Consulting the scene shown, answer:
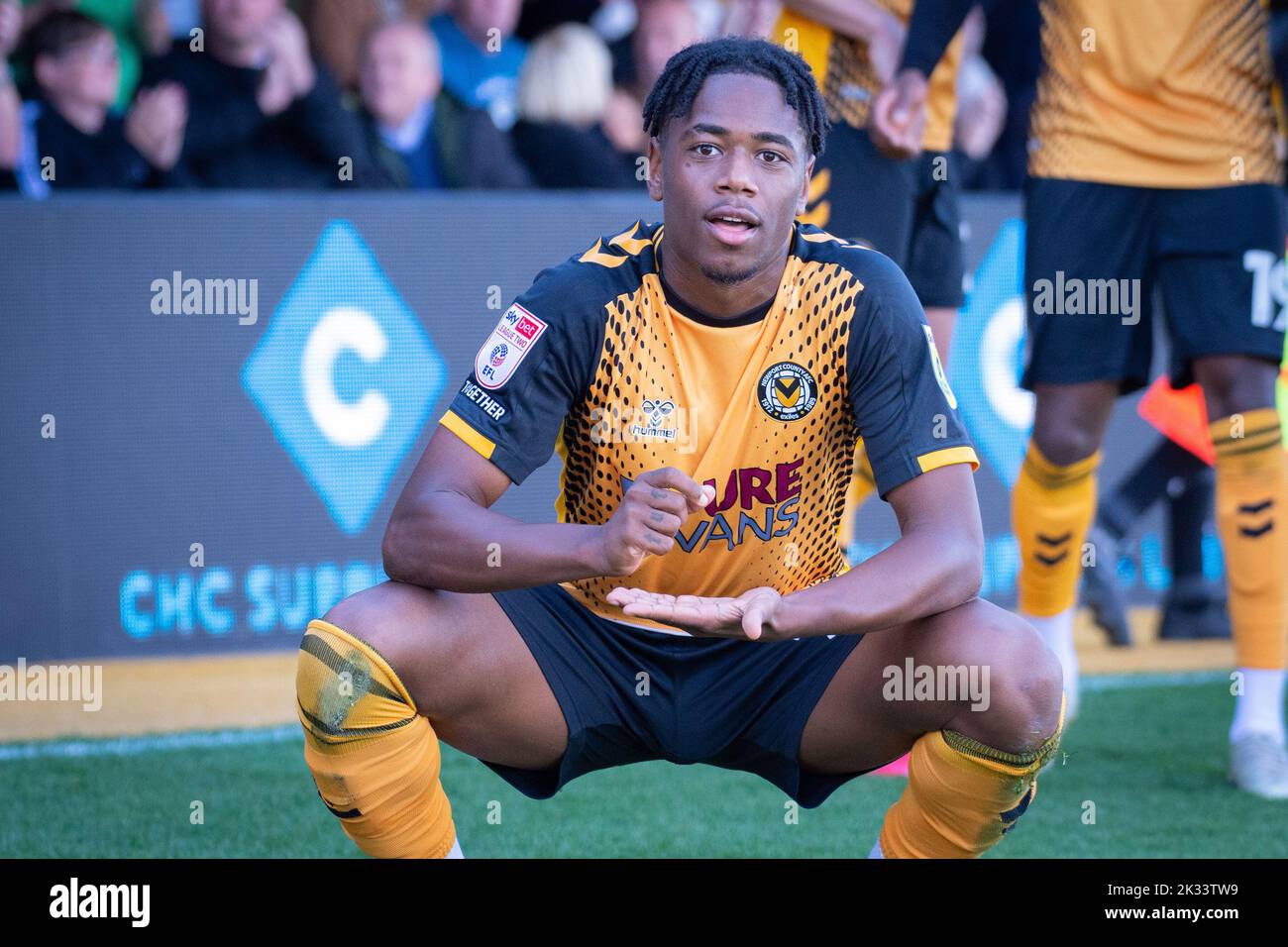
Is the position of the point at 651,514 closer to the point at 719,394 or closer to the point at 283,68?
the point at 719,394

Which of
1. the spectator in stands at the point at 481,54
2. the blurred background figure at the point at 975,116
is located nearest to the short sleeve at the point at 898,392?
the spectator in stands at the point at 481,54

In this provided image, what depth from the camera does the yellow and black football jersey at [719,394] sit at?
2857mm

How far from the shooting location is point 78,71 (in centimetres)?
600

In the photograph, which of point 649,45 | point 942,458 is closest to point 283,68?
point 649,45

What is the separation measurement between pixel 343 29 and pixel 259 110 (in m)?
0.68

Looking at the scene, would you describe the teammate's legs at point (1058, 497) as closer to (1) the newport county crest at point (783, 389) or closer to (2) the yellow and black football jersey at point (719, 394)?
(2) the yellow and black football jersey at point (719, 394)

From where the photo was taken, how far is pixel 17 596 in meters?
5.42

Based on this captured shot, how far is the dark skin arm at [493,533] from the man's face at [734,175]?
0.47m

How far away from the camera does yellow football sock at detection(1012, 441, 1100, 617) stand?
15.1 feet

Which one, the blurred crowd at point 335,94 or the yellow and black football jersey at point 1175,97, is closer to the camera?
the yellow and black football jersey at point 1175,97

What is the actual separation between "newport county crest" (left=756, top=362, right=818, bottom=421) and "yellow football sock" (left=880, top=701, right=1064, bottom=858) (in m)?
0.60

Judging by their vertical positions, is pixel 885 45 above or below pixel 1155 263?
above

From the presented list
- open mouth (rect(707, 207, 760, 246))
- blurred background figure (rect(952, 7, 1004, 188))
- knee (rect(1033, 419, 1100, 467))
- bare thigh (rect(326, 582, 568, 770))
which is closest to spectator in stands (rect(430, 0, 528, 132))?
blurred background figure (rect(952, 7, 1004, 188))
